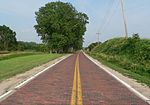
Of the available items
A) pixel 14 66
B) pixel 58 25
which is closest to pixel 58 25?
pixel 58 25

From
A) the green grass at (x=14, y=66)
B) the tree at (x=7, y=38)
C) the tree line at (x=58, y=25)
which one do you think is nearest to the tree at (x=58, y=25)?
the tree line at (x=58, y=25)

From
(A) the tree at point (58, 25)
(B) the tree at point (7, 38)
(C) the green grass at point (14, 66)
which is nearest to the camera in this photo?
(C) the green grass at point (14, 66)

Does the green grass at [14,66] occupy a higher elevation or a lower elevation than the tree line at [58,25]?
lower

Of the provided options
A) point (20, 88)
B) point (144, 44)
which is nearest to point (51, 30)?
point (144, 44)

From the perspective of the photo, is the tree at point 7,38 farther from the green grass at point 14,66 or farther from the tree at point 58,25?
the green grass at point 14,66

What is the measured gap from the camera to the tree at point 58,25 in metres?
95.7

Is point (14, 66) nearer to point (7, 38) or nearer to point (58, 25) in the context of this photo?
point (58, 25)

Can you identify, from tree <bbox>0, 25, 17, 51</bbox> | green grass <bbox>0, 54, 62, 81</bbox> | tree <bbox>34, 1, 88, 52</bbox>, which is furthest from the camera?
tree <bbox>0, 25, 17, 51</bbox>

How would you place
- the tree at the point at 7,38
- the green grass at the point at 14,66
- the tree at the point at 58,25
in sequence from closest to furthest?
the green grass at the point at 14,66, the tree at the point at 58,25, the tree at the point at 7,38

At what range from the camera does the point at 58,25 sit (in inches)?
3767

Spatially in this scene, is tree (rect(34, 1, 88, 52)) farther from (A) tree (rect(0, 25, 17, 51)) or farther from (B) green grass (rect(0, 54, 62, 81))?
(A) tree (rect(0, 25, 17, 51))

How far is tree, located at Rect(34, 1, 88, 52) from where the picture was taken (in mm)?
95688

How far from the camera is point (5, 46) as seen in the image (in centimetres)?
14975

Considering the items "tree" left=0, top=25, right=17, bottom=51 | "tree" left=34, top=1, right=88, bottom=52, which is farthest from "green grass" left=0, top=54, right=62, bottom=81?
"tree" left=0, top=25, right=17, bottom=51
